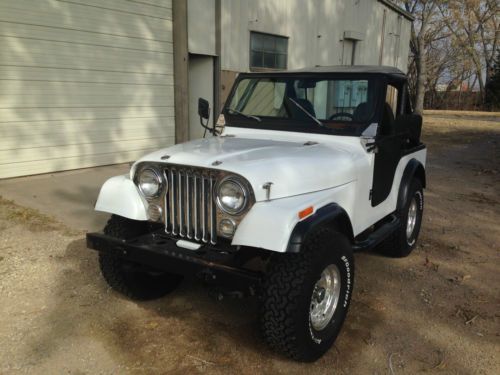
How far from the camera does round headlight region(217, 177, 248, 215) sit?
2.90 m

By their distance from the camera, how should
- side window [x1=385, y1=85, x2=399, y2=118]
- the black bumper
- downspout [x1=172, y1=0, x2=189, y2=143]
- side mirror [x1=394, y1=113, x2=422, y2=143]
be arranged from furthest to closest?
downspout [x1=172, y1=0, x2=189, y2=143]
side mirror [x1=394, y1=113, x2=422, y2=143]
side window [x1=385, y1=85, x2=399, y2=118]
the black bumper

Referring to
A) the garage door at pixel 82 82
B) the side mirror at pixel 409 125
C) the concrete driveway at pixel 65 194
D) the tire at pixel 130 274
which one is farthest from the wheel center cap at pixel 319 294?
the garage door at pixel 82 82

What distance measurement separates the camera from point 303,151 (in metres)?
3.45

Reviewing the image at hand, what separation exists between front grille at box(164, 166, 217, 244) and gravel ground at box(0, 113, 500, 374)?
0.76m

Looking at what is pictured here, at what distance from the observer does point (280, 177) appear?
9.75 ft

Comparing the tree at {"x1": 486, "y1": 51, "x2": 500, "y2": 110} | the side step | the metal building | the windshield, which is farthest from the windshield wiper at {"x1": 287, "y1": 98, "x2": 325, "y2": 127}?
the tree at {"x1": 486, "y1": 51, "x2": 500, "y2": 110}

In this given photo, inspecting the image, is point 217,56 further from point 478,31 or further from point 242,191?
point 478,31

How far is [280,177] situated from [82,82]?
6669 mm

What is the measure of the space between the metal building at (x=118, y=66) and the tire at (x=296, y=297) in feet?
21.0

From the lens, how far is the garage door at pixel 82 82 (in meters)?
7.60

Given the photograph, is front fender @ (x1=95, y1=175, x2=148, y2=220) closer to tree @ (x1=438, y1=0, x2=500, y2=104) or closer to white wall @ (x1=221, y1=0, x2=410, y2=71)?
white wall @ (x1=221, y1=0, x2=410, y2=71)

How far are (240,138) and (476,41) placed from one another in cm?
4186

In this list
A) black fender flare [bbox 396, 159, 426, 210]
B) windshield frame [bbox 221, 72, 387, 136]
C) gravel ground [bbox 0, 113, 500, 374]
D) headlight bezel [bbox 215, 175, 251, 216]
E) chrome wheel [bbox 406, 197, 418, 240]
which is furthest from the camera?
chrome wheel [bbox 406, 197, 418, 240]

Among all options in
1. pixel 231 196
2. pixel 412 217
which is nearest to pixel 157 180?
pixel 231 196
